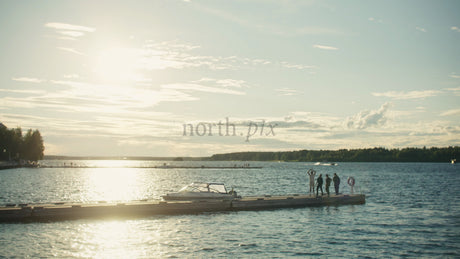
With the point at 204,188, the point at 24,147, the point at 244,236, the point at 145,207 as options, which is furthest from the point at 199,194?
the point at 24,147

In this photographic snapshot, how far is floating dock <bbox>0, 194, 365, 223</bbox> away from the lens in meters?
31.8

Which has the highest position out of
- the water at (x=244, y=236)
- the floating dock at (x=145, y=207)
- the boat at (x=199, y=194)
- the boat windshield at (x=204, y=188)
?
the boat windshield at (x=204, y=188)

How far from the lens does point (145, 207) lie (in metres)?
36.2

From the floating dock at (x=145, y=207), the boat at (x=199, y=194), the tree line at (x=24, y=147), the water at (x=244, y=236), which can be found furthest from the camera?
the tree line at (x=24, y=147)

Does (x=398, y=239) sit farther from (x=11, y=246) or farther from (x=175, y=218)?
(x=11, y=246)

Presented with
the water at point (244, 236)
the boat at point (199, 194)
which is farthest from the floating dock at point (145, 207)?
the boat at point (199, 194)

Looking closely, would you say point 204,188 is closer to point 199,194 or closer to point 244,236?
point 199,194

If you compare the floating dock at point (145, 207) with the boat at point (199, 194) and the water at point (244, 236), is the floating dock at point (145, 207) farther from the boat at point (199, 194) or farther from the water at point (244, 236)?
the boat at point (199, 194)

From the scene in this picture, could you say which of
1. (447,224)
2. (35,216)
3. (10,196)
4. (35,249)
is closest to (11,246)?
(35,249)

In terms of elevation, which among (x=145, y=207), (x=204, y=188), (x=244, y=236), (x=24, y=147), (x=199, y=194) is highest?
(x=24, y=147)

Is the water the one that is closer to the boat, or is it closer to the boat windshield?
the boat

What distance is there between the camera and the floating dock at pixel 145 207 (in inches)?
1253

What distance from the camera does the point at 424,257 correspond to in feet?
76.8

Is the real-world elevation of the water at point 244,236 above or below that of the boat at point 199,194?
below
